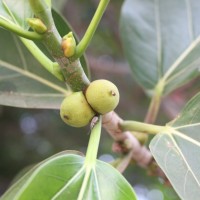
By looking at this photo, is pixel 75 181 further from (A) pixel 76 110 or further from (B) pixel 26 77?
(B) pixel 26 77

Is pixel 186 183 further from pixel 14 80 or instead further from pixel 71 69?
pixel 14 80

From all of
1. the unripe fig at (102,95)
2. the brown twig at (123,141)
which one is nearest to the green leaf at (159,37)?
the brown twig at (123,141)

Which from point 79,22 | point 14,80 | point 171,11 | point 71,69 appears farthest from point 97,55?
point 71,69

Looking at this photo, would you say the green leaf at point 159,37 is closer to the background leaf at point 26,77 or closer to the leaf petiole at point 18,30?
the background leaf at point 26,77

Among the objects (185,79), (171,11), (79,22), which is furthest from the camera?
(79,22)

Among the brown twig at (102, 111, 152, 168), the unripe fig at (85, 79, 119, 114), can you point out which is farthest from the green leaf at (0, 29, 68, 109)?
the unripe fig at (85, 79, 119, 114)

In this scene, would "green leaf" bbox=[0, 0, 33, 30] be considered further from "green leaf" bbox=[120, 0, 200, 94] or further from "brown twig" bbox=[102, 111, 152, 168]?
"green leaf" bbox=[120, 0, 200, 94]

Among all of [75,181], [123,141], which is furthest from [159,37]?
[75,181]
